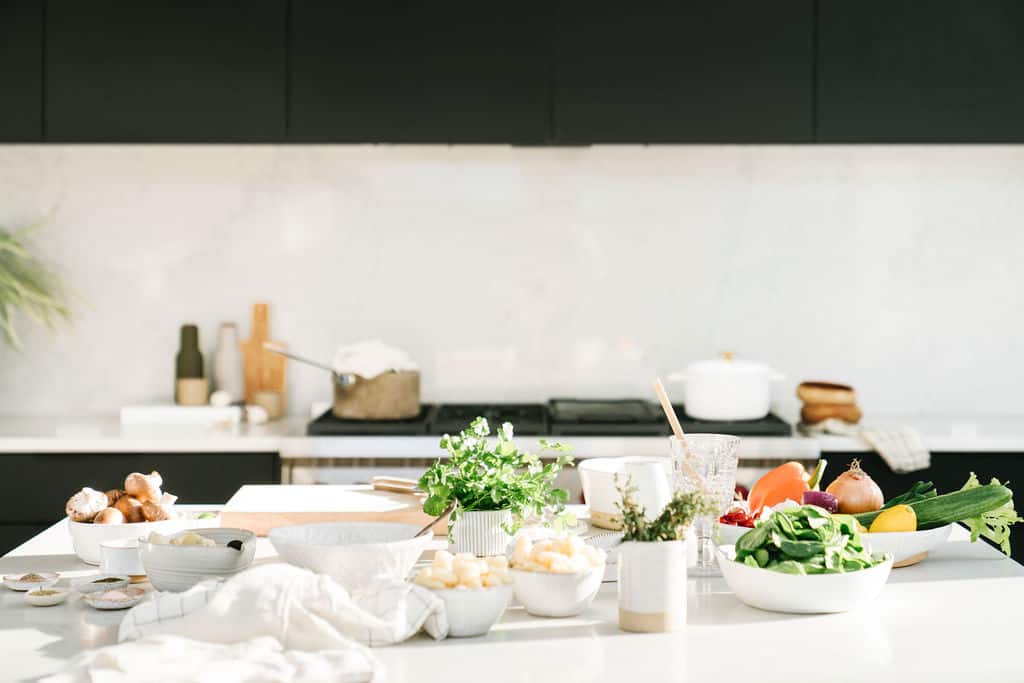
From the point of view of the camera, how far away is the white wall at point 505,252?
413 centimetres

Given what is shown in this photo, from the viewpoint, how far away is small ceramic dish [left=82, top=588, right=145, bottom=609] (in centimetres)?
176

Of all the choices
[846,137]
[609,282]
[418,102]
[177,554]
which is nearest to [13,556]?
[177,554]

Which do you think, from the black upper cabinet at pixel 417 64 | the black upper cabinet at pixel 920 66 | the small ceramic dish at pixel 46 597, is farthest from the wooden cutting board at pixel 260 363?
the small ceramic dish at pixel 46 597

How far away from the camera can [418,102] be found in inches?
148

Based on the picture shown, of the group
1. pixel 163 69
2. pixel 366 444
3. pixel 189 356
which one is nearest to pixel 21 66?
pixel 163 69

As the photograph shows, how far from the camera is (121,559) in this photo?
1939 mm

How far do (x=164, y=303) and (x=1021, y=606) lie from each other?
3.04 meters

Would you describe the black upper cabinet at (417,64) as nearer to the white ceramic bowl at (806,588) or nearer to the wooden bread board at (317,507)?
the wooden bread board at (317,507)

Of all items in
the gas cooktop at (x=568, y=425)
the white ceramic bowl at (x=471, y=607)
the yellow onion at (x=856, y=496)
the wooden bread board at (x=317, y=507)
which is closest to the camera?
the white ceramic bowl at (x=471, y=607)

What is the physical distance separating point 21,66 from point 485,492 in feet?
8.17

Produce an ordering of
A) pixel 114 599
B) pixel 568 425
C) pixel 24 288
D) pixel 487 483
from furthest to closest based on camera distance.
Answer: pixel 24 288 < pixel 568 425 < pixel 487 483 < pixel 114 599

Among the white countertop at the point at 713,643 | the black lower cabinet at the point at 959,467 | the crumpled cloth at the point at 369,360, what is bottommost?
the white countertop at the point at 713,643

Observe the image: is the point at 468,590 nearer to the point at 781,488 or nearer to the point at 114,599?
the point at 114,599

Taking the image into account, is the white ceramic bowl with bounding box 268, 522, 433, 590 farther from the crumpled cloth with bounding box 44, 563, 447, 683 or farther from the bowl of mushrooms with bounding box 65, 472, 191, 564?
the bowl of mushrooms with bounding box 65, 472, 191, 564
